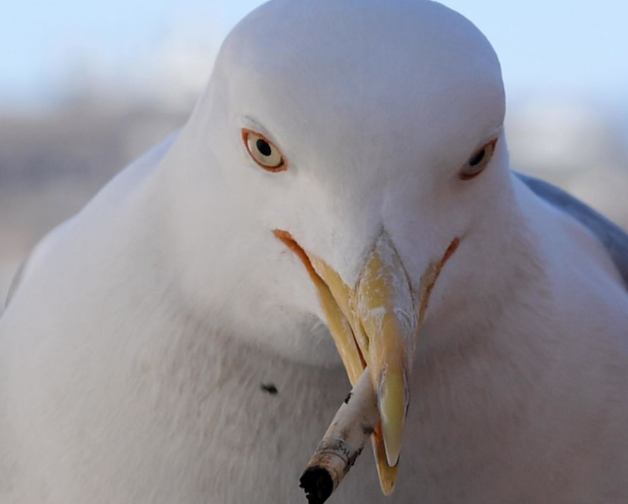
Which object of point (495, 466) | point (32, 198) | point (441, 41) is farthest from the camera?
point (32, 198)

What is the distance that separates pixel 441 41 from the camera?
1562mm

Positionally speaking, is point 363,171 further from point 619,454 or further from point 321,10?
point 619,454

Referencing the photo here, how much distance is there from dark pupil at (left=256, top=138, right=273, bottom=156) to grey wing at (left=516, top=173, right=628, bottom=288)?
95cm

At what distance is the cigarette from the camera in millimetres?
1473

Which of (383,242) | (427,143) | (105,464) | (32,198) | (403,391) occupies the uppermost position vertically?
(427,143)

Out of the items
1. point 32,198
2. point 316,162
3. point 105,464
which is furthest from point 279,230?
point 32,198

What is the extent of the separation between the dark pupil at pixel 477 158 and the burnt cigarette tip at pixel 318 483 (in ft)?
1.32

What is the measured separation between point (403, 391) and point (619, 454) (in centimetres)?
60

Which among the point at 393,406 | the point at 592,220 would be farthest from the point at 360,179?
the point at 592,220

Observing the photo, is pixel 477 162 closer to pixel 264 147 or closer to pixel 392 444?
pixel 264 147

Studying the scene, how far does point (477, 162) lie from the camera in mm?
1598

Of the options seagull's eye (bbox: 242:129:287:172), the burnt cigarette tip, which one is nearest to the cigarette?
the burnt cigarette tip

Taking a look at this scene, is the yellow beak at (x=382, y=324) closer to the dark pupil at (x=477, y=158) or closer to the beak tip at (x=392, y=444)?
the beak tip at (x=392, y=444)

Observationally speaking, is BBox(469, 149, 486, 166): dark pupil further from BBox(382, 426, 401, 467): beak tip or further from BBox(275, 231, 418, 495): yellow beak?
BBox(382, 426, 401, 467): beak tip
